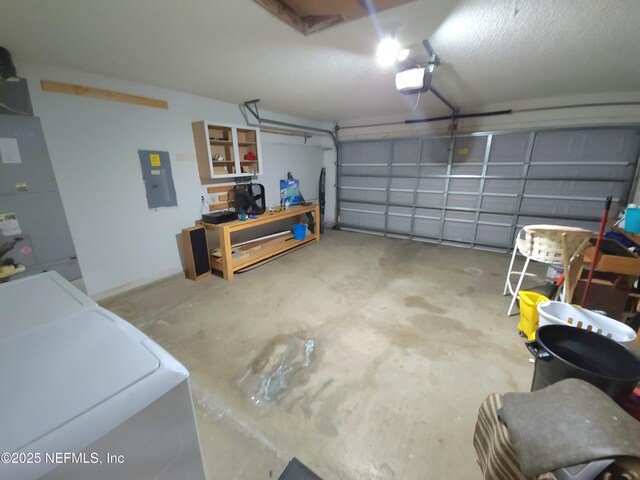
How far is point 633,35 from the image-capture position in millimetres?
1844

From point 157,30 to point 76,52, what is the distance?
0.88m

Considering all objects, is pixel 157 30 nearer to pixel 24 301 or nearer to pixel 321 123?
pixel 24 301

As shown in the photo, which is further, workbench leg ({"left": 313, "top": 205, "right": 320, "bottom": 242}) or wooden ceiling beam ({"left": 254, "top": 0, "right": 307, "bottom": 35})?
workbench leg ({"left": 313, "top": 205, "right": 320, "bottom": 242})

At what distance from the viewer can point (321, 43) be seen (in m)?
1.98


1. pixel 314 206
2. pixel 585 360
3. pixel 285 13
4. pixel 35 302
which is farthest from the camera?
pixel 314 206

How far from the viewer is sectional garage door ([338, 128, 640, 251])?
11.9 ft

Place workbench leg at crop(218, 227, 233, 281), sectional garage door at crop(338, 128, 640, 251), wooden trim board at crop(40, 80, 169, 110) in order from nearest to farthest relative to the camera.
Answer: wooden trim board at crop(40, 80, 169, 110)
workbench leg at crop(218, 227, 233, 281)
sectional garage door at crop(338, 128, 640, 251)

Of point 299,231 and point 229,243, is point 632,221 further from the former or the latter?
point 229,243

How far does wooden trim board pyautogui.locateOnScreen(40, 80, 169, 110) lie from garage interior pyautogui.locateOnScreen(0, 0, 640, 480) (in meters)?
0.01

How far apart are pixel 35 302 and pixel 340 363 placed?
1.70 meters

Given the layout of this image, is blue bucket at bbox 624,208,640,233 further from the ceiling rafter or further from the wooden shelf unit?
the wooden shelf unit

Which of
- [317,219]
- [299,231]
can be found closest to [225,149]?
[299,231]

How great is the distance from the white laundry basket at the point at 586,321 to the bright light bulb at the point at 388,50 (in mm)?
2154

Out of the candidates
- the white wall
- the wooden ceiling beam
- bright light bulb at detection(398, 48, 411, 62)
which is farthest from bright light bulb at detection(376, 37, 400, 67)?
the white wall
